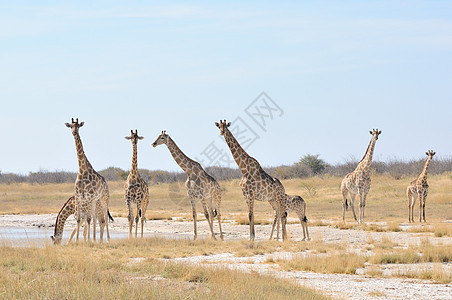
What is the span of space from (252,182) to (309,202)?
1818 centimetres

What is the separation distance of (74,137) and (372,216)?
13777 millimetres

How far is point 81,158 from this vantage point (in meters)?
16.5

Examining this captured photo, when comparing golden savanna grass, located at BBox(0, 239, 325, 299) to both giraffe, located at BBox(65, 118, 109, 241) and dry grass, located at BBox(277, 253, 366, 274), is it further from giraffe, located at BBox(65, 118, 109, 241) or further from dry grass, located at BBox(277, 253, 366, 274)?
giraffe, located at BBox(65, 118, 109, 241)

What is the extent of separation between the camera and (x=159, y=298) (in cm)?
813

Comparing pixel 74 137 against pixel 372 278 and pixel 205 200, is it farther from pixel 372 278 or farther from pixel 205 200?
pixel 372 278

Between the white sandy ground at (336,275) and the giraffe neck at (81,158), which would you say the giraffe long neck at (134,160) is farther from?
the white sandy ground at (336,275)

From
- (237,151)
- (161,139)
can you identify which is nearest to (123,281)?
(237,151)

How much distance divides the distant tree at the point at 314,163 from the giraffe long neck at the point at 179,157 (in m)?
43.5

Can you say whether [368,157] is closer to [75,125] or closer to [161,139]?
[161,139]

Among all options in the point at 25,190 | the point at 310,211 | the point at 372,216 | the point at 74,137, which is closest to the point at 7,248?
the point at 74,137

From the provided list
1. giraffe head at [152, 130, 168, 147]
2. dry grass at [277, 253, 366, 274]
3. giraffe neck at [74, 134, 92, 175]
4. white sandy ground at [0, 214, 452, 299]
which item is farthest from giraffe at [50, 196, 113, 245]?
dry grass at [277, 253, 366, 274]

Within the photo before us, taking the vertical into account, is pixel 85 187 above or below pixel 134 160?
below

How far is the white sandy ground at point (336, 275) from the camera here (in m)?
9.93

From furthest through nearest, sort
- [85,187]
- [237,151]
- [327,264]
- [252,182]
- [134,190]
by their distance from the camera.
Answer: [134,190] < [237,151] < [252,182] < [85,187] < [327,264]
